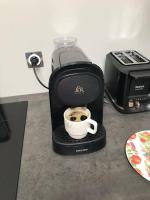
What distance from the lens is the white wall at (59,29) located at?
0.90 metres

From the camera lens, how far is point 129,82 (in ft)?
2.64

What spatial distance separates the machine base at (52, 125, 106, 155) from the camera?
0.67 meters

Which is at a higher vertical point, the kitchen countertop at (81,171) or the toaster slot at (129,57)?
the toaster slot at (129,57)

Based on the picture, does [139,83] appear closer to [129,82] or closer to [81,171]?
[129,82]

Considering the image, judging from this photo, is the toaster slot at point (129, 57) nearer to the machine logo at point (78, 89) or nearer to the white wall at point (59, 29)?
the white wall at point (59, 29)

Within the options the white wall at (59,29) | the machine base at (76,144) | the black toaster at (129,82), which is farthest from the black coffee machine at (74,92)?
the white wall at (59,29)

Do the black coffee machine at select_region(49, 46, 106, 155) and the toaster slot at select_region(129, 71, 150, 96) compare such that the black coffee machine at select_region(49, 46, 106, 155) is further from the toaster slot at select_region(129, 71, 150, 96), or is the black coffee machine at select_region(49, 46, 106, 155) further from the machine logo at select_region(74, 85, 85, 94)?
the toaster slot at select_region(129, 71, 150, 96)

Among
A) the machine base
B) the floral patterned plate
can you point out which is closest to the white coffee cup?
the machine base

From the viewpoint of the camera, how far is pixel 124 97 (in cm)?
83

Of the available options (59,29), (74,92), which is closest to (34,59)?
(59,29)

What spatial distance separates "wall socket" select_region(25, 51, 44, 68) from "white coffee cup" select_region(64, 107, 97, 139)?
1.32 feet

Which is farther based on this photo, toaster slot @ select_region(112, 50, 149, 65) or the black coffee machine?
toaster slot @ select_region(112, 50, 149, 65)

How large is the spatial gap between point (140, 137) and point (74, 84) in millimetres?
319

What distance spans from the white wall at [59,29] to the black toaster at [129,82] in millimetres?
135
